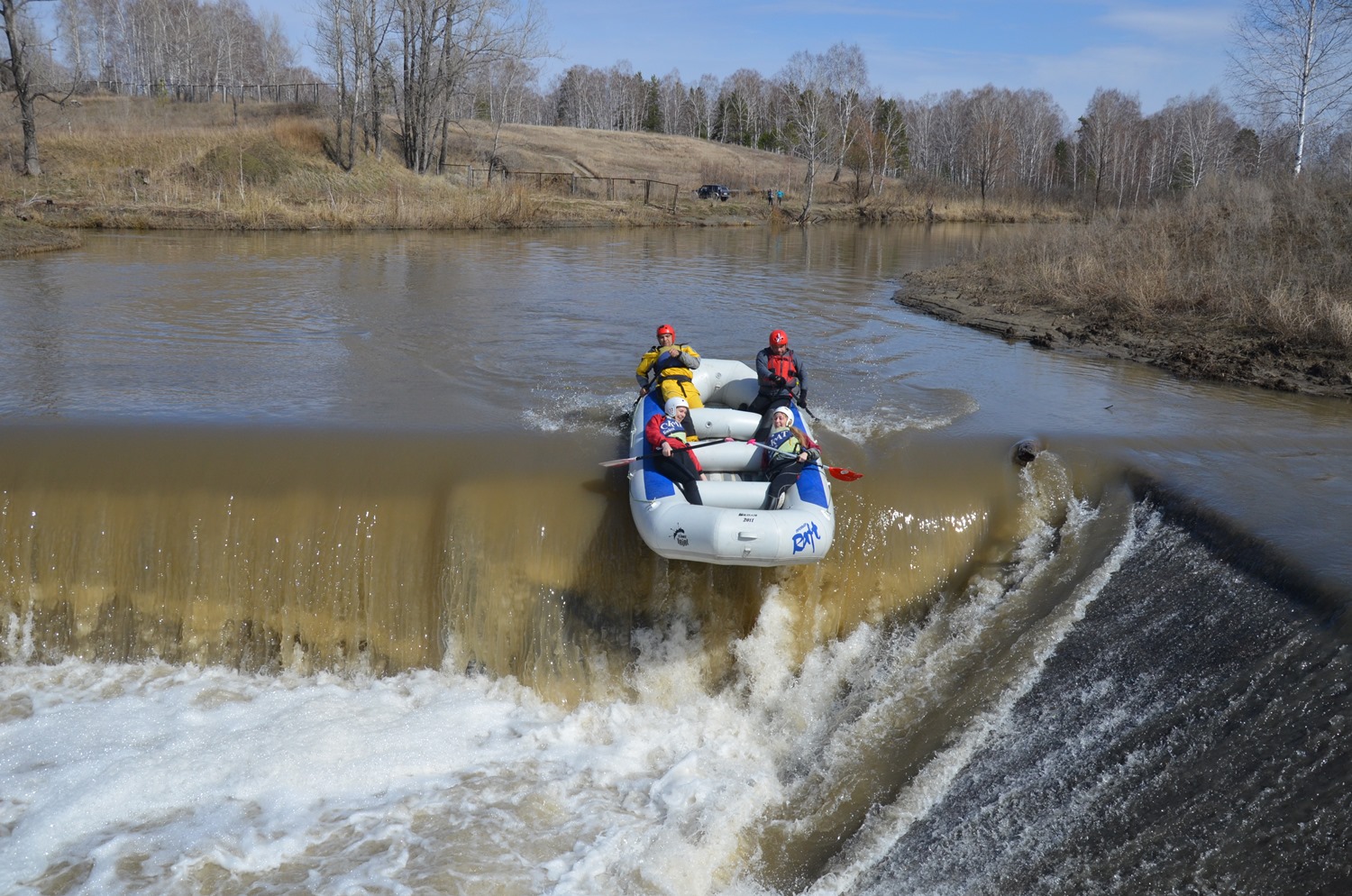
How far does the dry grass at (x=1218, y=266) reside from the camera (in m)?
12.7

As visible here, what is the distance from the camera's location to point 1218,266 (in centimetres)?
1462

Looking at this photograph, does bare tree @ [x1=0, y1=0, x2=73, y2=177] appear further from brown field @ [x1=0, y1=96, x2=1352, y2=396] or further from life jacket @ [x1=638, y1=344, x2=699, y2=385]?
life jacket @ [x1=638, y1=344, x2=699, y2=385]

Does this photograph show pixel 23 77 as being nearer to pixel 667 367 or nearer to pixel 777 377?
pixel 667 367

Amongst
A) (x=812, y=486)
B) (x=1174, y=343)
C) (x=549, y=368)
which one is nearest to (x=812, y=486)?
(x=812, y=486)

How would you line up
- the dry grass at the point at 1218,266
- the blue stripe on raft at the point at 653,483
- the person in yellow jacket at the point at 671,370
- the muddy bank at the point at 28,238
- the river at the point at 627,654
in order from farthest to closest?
the muddy bank at the point at 28,238, the dry grass at the point at 1218,266, the person in yellow jacket at the point at 671,370, the blue stripe on raft at the point at 653,483, the river at the point at 627,654

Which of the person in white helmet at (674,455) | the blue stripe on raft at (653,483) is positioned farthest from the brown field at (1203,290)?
the blue stripe on raft at (653,483)

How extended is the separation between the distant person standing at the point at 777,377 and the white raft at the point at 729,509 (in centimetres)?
62

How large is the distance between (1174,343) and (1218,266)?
2.45m

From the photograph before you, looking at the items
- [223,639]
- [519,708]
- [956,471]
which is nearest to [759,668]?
[519,708]

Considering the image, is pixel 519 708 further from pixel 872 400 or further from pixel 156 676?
pixel 872 400

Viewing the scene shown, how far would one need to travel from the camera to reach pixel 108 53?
78062mm

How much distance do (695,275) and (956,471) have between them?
1523 centimetres

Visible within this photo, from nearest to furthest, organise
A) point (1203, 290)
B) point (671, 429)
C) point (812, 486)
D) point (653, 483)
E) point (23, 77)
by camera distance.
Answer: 1. point (653, 483)
2. point (812, 486)
3. point (671, 429)
4. point (1203, 290)
5. point (23, 77)

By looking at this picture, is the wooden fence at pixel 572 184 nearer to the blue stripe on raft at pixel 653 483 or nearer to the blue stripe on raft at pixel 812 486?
the blue stripe on raft at pixel 653 483
